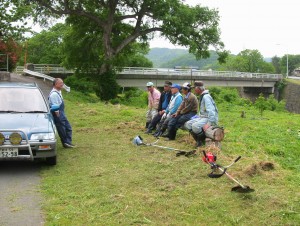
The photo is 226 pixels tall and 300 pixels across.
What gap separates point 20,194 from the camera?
614cm

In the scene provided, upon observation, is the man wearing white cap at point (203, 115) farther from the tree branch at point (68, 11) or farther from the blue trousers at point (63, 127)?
the tree branch at point (68, 11)

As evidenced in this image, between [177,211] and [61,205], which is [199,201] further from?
[61,205]

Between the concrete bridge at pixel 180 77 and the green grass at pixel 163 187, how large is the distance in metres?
28.7

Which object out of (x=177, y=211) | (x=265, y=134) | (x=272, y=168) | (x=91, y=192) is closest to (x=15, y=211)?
(x=91, y=192)

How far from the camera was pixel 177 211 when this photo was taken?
5.12 m

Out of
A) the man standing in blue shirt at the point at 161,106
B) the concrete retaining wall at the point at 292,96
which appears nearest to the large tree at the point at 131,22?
the man standing in blue shirt at the point at 161,106

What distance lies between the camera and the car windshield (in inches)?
335

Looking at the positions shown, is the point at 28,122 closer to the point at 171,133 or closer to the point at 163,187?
the point at 163,187

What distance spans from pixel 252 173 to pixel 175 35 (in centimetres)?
2477

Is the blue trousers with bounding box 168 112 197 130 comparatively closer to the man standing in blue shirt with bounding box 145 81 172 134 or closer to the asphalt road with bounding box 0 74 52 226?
the man standing in blue shirt with bounding box 145 81 172 134

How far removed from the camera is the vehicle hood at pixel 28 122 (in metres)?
7.48

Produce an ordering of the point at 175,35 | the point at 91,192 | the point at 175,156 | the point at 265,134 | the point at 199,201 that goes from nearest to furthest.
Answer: the point at 199,201 < the point at 91,192 < the point at 175,156 < the point at 265,134 < the point at 175,35

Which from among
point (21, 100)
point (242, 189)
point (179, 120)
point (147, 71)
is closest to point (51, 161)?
point (21, 100)

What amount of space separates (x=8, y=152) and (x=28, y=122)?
75 centimetres
